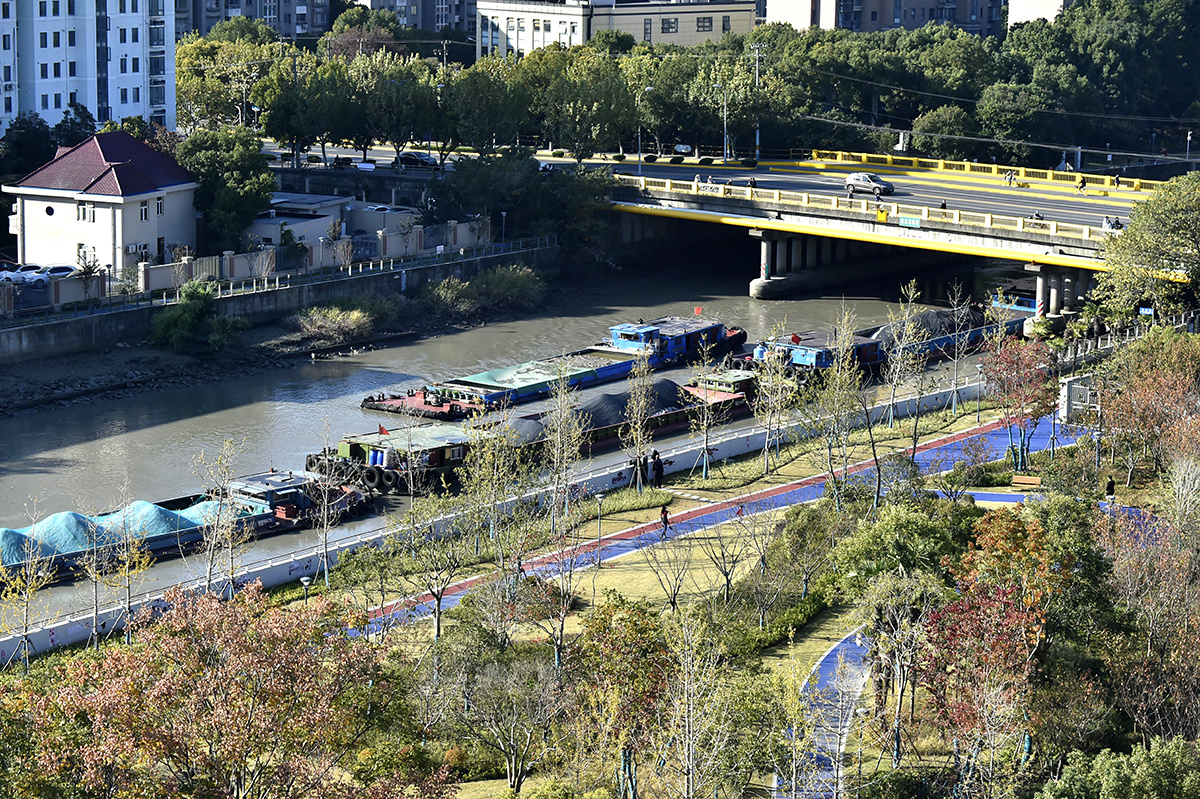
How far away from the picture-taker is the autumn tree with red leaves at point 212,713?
23734mm

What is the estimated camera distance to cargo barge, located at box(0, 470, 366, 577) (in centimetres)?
4516

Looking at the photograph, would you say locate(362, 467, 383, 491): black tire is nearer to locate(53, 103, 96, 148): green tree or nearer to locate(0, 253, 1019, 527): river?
locate(0, 253, 1019, 527): river

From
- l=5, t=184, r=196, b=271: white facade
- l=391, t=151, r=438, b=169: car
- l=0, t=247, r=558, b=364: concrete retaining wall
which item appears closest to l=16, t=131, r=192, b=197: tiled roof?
l=5, t=184, r=196, b=271: white facade

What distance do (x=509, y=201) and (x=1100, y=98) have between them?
72638mm

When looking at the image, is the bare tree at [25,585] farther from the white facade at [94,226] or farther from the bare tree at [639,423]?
the white facade at [94,226]

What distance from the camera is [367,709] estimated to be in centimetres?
2662

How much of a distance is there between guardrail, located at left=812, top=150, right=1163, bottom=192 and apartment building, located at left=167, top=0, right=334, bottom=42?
250 ft

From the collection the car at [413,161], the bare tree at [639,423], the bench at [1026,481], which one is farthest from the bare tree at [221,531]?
the car at [413,161]

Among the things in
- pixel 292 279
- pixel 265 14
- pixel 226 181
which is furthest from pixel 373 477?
pixel 265 14

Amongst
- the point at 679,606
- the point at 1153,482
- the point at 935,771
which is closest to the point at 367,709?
the point at 935,771

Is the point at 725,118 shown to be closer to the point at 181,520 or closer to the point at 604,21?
the point at 604,21

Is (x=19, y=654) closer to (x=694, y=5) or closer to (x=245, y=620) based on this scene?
(x=245, y=620)

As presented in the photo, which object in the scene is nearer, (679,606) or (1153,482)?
(679,606)

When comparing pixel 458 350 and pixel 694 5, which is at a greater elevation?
pixel 694 5
